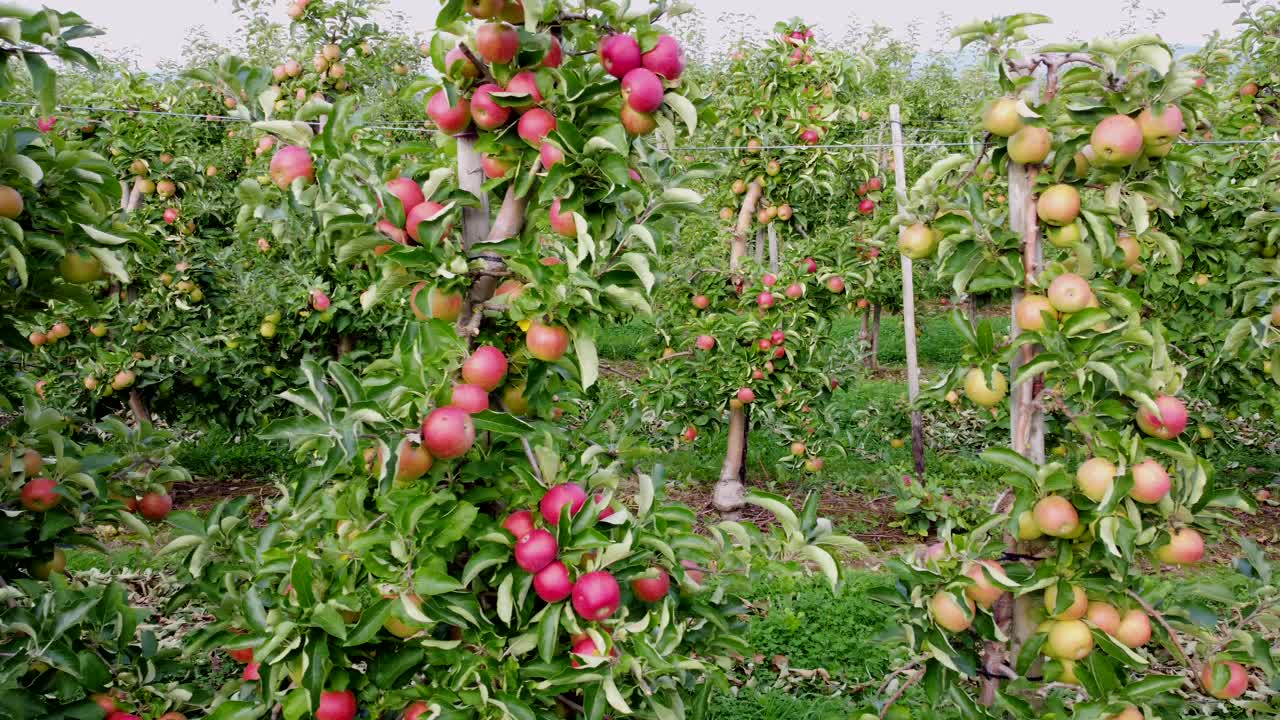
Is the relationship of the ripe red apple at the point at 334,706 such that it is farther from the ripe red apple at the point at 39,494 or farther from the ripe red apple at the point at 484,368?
the ripe red apple at the point at 39,494

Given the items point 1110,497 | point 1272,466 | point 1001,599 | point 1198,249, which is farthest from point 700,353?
point 1272,466

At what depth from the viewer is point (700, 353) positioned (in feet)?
17.0

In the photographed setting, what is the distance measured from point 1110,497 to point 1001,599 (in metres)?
0.49

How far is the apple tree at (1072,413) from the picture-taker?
1828 millimetres

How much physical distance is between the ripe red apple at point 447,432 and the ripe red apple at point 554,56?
0.70 meters

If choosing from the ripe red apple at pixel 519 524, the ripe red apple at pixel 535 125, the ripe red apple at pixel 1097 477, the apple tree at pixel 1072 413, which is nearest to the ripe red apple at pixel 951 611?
the apple tree at pixel 1072 413

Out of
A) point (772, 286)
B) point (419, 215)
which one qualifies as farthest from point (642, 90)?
point (772, 286)

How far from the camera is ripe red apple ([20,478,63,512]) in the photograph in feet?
5.62

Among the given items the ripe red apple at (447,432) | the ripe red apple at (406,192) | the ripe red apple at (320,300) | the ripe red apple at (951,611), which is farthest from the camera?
the ripe red apple at (320,300)

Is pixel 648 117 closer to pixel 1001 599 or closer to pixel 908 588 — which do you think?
pixel 908 588

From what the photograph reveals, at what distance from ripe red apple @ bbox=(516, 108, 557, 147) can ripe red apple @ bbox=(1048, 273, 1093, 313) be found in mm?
1165

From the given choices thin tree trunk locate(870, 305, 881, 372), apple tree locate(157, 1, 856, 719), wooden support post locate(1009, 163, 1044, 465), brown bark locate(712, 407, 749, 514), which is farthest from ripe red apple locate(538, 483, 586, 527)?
thin tree trunk locate(870, 305, 881, 372)

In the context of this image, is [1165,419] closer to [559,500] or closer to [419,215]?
[559,500]

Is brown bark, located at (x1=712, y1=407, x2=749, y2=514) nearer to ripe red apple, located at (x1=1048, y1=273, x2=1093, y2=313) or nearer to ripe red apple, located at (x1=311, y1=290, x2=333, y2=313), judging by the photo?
ripe red apple, located at (x1=311, y1=290, x2=333, y2=313)
